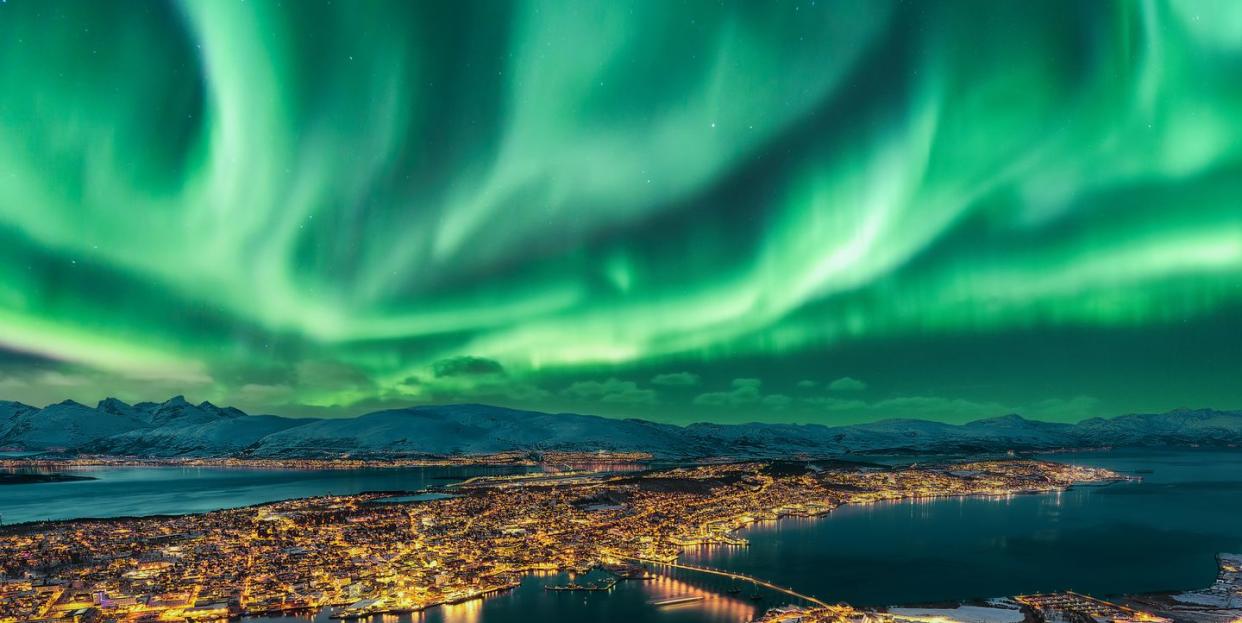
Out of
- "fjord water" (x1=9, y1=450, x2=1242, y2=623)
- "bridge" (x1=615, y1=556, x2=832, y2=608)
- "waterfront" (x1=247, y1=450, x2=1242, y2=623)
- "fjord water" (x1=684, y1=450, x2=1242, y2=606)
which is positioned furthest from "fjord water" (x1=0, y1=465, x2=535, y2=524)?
"fjord water" (x1=684, y1=450, x2=1242, y2=606)

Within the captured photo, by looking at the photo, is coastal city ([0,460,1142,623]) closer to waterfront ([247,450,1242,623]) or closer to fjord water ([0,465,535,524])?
waterfront ([247,450,1242,623])

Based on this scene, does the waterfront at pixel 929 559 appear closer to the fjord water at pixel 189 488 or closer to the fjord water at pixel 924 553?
the fjord water at pixel 924 553

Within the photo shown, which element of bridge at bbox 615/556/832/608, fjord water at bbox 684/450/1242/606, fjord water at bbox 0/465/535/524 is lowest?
fjord water at bbox 0/465/535/524

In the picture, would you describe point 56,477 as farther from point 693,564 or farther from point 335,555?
point 693,564

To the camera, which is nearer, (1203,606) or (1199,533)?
(1203,606)

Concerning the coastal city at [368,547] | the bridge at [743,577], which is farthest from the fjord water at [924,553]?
the coastal city at [368,547]

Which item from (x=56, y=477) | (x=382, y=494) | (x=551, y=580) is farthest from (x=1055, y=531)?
(x=56, y=477)
